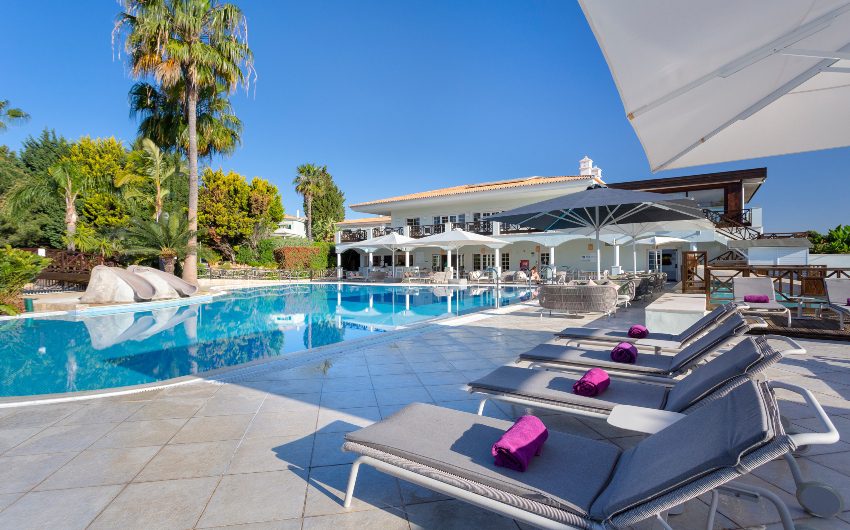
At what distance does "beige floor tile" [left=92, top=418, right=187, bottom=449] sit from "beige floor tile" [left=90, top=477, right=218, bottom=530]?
735mm

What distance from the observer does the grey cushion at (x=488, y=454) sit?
181 cm

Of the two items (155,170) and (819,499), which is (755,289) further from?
(155,170)

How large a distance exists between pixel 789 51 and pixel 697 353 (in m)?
2.27

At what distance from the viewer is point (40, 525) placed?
2.19 metres

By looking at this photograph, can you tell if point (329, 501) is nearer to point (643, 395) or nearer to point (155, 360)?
point (643, 395)

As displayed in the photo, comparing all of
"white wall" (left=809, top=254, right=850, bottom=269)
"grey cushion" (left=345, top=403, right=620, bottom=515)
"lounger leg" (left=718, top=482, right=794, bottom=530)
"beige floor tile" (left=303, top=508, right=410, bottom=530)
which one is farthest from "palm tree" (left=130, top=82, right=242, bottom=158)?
"white wall" (left=809, top=254, right=850, bottom=269)

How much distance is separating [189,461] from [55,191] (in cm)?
2827

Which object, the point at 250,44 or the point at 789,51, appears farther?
the point at 250,44

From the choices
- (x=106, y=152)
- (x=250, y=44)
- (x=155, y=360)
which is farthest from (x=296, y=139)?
(x=155, y=360)

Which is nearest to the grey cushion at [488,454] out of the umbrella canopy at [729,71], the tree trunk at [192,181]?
the umbrella canopy at [729,71]

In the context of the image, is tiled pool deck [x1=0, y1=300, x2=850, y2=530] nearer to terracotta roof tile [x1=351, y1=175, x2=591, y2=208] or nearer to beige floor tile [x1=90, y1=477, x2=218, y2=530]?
beige floor tile [x1=90, y1=477, x2=218, y2=530]

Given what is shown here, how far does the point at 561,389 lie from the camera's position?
10.2ft

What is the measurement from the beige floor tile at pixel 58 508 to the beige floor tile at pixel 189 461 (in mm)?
227

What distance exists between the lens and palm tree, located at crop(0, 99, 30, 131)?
23923 millimetres
